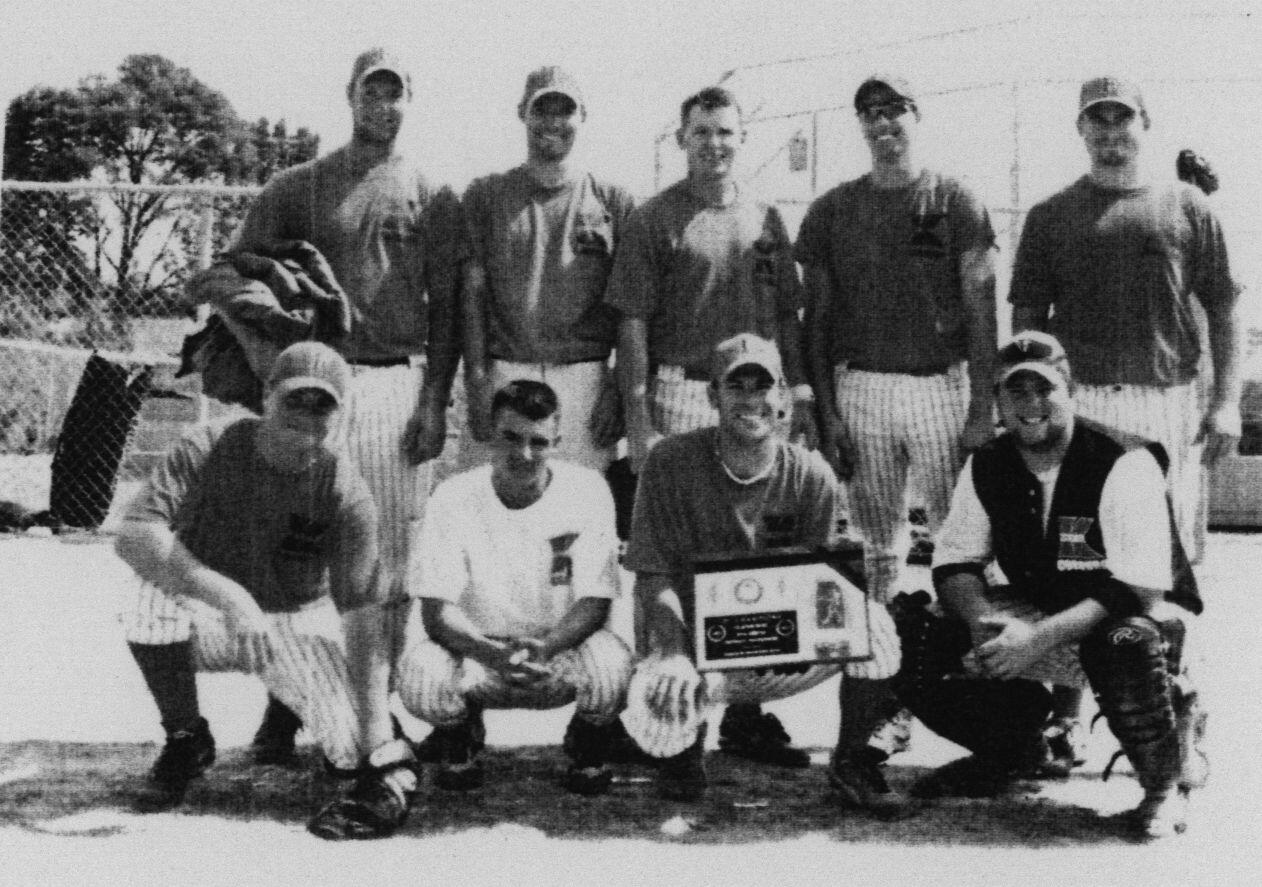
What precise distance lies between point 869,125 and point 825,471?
1261 millimetres

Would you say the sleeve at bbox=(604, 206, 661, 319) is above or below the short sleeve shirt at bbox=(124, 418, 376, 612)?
above

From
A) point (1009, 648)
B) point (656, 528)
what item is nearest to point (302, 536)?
point (656, 528)

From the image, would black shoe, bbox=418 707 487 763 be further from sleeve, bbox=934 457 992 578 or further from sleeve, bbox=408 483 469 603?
sleeve, bbox=934 457 992 578

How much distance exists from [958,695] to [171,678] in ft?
7.13

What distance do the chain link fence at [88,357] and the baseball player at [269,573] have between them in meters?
2.67

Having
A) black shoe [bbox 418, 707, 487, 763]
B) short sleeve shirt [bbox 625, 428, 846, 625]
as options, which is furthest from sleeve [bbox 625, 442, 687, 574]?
black shoe [bbox 418, 707, 487, 763]

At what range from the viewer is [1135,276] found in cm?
457

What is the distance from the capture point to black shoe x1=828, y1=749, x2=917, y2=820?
12.7 feet

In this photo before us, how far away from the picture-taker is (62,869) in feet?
10.9

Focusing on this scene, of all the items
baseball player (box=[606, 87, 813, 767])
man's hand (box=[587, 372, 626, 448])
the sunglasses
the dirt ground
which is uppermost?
the sunglasses

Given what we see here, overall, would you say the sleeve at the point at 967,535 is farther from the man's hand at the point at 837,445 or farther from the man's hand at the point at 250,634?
the man's hand at the point at 250,634

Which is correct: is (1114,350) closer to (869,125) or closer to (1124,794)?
(869,125)

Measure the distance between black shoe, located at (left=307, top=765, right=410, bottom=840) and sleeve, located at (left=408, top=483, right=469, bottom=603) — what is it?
1.95 ft

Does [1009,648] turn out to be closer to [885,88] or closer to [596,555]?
[596,555]
